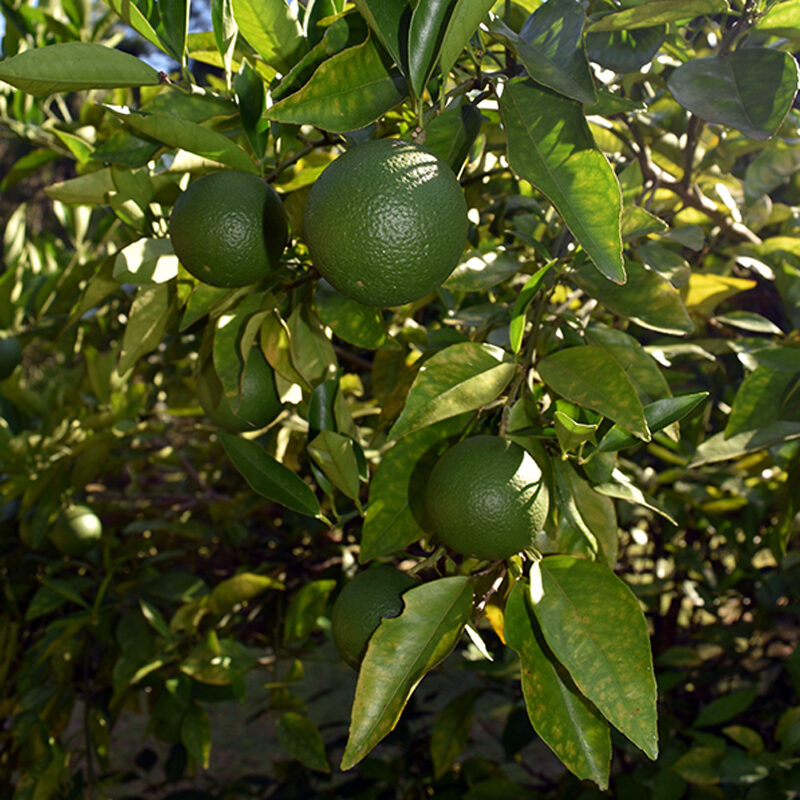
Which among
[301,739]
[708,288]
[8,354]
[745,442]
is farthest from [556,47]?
[8,354]

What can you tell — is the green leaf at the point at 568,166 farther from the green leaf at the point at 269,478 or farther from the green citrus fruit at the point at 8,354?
the green citrus fruit at the point at 8,354

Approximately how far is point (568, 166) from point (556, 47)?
112 mm

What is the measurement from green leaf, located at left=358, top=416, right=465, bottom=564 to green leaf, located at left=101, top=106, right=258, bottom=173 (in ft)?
1.30

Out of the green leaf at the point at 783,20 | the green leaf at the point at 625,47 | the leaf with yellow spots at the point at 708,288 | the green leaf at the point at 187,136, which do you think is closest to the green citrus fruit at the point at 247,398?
the green leaf at the point at 187,136

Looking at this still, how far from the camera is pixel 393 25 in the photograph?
0.68m

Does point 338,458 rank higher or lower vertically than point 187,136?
lower

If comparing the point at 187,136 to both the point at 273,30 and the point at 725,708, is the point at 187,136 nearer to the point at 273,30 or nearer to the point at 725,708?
the point at 273,30

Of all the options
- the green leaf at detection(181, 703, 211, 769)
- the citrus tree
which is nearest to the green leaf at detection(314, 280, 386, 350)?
the citrus tree

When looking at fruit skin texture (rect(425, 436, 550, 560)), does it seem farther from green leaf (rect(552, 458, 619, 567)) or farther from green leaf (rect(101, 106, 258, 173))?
green leaf (rect(101, 106, 258, 173))

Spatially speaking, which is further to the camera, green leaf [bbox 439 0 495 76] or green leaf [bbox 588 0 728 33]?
green leaf [bbox 588 0 728 33]

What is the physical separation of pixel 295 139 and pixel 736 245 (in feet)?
3.60

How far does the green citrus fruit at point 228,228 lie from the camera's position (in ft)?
2.64

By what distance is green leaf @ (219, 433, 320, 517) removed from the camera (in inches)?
37.0

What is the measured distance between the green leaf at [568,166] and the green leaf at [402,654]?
0.35m
